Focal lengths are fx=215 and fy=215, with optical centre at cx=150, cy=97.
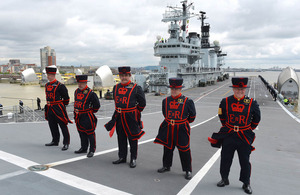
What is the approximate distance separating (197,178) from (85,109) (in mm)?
2563

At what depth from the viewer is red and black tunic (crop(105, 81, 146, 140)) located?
13.3ft

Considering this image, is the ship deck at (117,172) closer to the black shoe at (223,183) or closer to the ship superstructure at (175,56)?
the black shoe at (223,183)

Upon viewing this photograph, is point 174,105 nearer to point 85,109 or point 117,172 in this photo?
point 117,172

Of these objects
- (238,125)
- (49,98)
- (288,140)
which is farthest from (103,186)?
(288,140)

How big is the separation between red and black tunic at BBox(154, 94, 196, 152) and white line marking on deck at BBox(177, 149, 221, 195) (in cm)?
51

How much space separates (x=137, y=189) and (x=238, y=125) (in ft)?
5.87

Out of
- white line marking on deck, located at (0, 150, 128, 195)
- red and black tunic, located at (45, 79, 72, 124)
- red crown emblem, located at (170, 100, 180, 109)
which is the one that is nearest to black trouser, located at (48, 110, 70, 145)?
red and black tunic, located at (45, 79, 72, 124)

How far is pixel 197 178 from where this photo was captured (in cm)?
360

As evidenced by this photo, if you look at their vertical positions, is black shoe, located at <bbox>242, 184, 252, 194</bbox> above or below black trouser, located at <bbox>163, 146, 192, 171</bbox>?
below

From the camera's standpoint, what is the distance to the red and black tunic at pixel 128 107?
13.3 ft

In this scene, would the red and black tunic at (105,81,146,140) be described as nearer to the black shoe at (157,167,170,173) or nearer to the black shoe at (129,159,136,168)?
the black shoe at (129,159,136,168)

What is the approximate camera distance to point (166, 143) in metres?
3.76

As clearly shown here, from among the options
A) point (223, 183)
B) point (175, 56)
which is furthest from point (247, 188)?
point (175, 56)

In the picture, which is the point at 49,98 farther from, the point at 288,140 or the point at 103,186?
the point at 288,140
